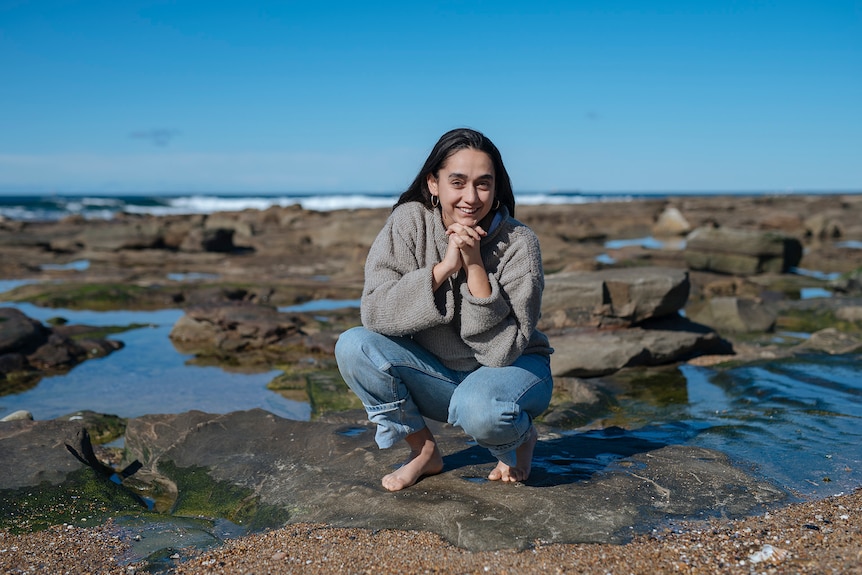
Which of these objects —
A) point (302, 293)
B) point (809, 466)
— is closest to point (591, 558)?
point (809, 466)

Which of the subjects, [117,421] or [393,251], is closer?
[393,251]

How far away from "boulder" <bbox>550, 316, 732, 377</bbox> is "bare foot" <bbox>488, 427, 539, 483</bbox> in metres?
3.86

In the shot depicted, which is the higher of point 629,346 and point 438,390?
point 438,390

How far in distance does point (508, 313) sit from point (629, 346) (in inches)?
188

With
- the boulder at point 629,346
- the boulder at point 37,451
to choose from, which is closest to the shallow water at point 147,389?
the boulder at point 37,451

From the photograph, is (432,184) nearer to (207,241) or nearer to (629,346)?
(629,346)

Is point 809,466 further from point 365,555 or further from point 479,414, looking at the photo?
point 365,555

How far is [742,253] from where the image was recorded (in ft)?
57.6

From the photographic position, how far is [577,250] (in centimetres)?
2089

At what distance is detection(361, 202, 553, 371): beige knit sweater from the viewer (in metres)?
3.64

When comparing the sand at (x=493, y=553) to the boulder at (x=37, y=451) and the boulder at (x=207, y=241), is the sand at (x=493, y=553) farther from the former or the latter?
the boulder at (x=207, y=241)

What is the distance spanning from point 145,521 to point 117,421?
290 centimetres

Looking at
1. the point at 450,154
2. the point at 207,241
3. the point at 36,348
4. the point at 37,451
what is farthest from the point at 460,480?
the point at 207,241

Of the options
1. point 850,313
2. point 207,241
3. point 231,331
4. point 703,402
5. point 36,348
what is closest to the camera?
point 703,402
